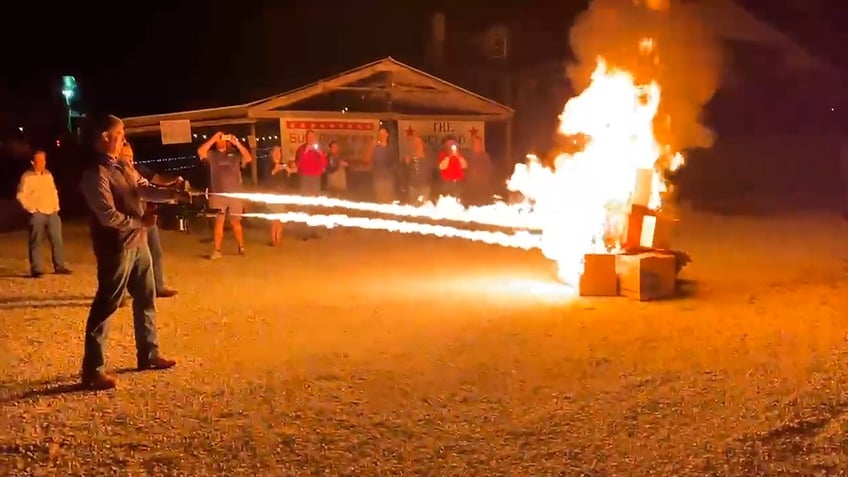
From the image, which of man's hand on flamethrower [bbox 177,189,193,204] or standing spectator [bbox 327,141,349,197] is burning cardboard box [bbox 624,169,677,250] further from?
standing spectator [bbox 327,141,349,197]

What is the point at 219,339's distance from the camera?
892cm

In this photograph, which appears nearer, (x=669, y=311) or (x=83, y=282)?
(x=669, y=311)

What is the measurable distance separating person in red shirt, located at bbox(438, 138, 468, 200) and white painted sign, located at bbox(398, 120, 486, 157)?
2.84m

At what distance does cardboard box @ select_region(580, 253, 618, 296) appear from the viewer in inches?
433

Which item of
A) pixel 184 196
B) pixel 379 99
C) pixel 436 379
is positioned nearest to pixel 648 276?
pixel 436 379

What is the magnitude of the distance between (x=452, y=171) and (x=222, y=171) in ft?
18.3

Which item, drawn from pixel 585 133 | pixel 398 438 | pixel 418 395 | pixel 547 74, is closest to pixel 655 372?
pixel 418 395

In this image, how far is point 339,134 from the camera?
67.2 feet

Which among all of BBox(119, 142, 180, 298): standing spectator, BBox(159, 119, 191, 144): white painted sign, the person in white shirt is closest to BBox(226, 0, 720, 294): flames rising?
BBox(119, 142, 180, 298): standing spectator

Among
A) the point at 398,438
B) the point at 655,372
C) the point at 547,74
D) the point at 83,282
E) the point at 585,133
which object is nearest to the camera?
the point at 398,438

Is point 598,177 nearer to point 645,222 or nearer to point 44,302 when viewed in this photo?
point 645,222

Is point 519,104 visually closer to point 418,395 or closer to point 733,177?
point 733,177

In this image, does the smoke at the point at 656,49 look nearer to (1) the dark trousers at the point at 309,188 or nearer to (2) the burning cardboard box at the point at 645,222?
(2) the burning cardboard box at the point at 645,222

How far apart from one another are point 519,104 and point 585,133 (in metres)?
16.5
